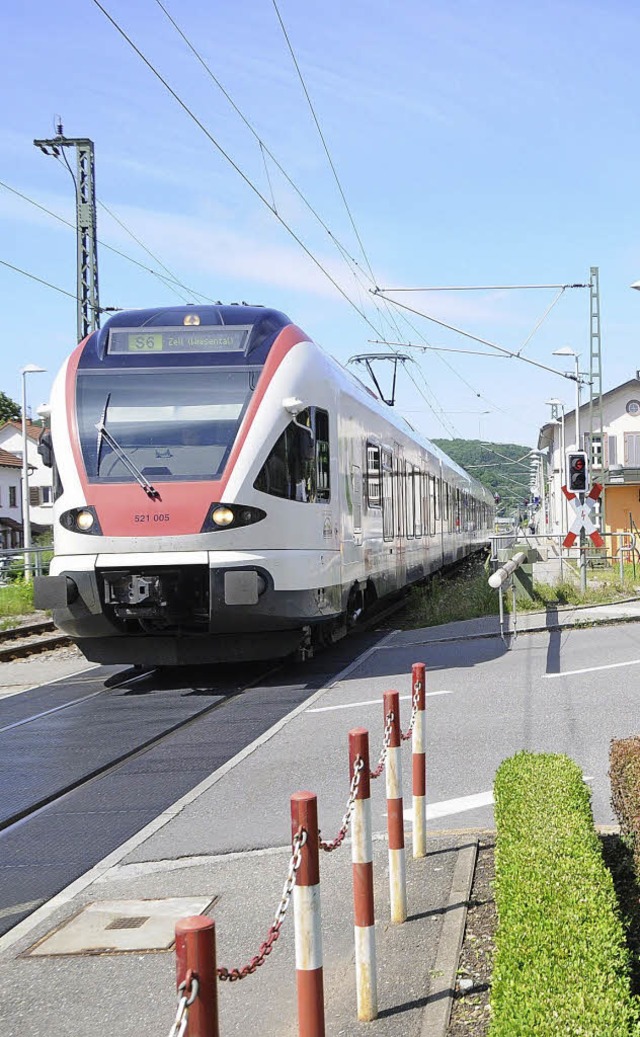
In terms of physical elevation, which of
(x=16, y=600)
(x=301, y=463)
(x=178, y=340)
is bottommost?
(x=16, y=600)

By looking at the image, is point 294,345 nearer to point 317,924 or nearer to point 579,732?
point 579,732

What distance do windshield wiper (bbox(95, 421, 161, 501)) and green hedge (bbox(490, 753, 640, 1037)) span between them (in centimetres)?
689

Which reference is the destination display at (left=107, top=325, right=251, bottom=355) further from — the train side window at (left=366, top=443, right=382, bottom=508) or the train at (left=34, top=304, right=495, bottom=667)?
the train side window at (left=366, top=443, right=382, bottom=508)

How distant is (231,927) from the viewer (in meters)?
5.45

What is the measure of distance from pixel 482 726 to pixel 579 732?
2.76 ft

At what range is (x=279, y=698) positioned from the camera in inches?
489

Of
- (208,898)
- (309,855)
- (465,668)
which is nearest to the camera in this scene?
(309,855)

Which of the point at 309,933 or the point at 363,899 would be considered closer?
the point at 309,933

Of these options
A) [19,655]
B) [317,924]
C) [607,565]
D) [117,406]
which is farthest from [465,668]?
[607,565]

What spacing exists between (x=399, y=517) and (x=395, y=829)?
48.5ft

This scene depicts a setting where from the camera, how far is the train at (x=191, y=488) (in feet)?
38.9

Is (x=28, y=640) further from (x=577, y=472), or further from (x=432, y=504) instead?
(x=432, y=504)

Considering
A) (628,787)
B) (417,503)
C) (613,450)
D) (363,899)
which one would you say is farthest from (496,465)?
(363,899)

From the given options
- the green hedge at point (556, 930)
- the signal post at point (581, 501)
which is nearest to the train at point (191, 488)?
the green hedge at point (556, 930)
